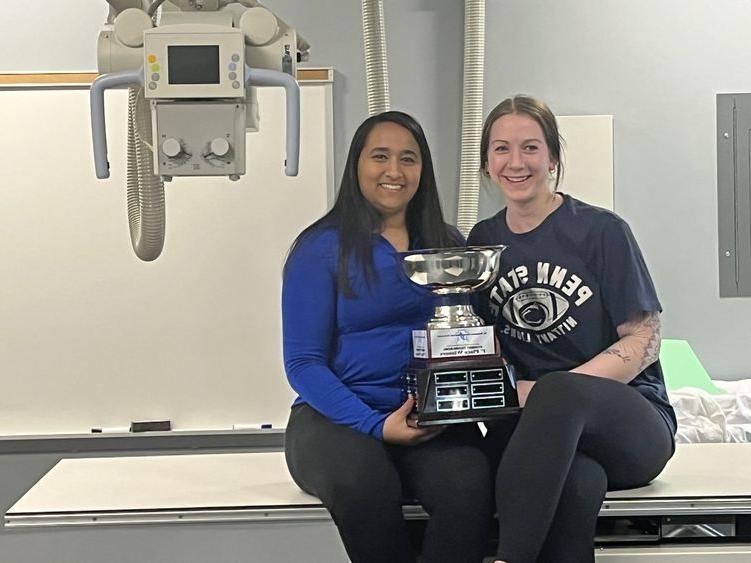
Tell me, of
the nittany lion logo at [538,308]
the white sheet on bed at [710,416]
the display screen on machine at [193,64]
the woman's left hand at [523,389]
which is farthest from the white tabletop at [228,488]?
the display screen on machine at [193,64]

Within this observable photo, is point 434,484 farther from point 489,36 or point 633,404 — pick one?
point 489,36

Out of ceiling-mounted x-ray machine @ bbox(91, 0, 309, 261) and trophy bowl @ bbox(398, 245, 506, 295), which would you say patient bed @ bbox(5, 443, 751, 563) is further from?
ceiling-mounted x-ray machine @ bbox(91, 0, 309, 261)

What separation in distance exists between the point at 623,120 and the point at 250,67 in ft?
7.65

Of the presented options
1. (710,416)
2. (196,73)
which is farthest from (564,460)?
(710,416)

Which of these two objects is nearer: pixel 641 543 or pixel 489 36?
pixel 641 543

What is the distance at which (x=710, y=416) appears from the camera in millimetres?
3109

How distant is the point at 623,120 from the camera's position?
376 cm

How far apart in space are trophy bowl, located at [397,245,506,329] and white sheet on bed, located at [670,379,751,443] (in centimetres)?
136

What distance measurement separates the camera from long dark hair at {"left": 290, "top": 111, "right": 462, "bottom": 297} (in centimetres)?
207

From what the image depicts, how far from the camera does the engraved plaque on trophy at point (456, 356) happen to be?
1.87m

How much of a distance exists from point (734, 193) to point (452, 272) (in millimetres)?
2281

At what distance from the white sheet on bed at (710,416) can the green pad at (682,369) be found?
0.12m

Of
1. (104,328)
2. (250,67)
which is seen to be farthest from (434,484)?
(104,328)

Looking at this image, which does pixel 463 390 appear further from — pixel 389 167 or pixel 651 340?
pixel 389 167
